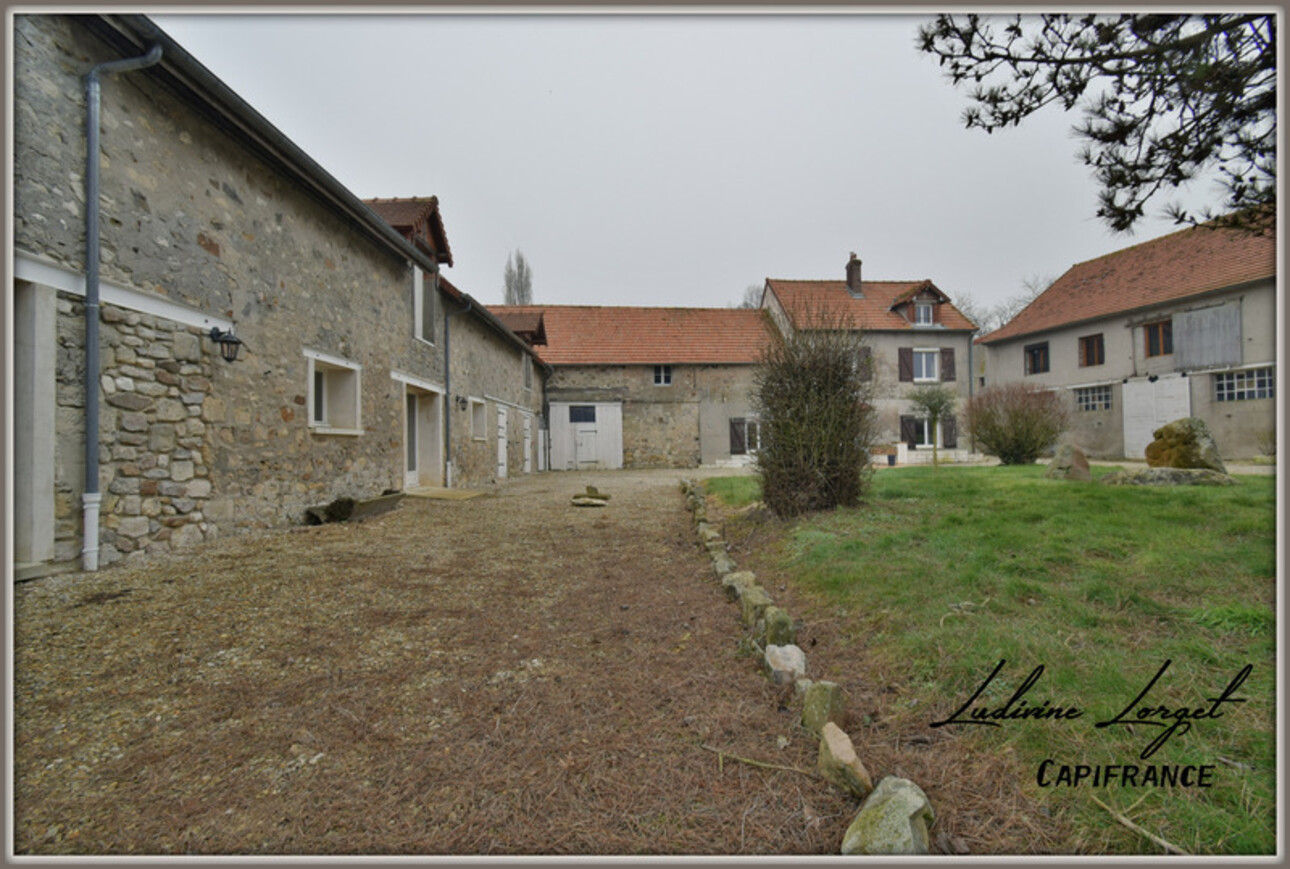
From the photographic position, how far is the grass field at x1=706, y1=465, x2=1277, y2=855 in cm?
158

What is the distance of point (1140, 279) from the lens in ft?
59.7

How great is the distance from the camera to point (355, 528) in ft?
21.5

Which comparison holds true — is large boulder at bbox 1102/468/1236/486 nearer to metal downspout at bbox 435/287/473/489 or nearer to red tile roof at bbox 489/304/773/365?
metal downspout at bbox 435/287/473/489

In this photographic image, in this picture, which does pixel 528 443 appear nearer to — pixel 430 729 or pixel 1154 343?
pixel 430 729

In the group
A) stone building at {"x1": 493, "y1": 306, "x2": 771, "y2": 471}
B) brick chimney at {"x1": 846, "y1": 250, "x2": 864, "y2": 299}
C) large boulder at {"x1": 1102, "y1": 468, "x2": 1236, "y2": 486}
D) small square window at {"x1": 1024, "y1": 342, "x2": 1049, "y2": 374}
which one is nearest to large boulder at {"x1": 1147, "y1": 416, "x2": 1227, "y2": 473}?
large boulder at {"x1": 1102, "y1": 468, "x2": 1236, "y2": 486}

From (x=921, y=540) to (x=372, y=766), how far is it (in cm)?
402

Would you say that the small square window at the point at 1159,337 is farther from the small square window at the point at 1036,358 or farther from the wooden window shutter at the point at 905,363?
the wooden window shutter at the point at 905,363

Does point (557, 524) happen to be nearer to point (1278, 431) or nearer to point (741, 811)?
point (741, 811)

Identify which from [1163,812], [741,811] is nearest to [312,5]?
[741,811]

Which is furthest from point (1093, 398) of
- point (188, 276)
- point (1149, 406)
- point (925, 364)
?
point (188, 276)

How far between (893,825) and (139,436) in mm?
5755

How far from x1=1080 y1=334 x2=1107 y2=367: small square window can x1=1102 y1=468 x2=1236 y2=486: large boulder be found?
13987 millimetres

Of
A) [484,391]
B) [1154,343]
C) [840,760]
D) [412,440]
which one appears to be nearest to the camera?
[840,760]

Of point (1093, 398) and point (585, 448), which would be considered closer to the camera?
point (1093, 398)
